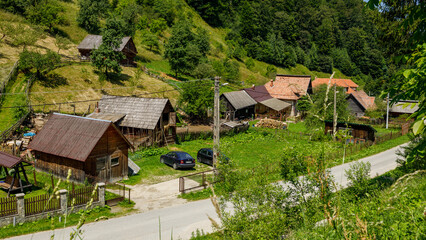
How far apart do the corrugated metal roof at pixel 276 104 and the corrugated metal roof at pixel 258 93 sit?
4.14 ft

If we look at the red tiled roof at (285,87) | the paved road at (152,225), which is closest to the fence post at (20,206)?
the paved road at (152,225)

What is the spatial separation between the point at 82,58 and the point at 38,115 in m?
25.1

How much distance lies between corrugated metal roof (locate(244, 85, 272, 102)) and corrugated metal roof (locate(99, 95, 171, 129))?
28221mm

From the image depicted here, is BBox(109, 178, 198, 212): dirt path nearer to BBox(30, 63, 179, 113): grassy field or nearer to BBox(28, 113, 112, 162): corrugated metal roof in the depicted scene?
BBox(28, 113, 112, 162): corrugated metal roof

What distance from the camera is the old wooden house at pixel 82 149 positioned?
23734 millimetres

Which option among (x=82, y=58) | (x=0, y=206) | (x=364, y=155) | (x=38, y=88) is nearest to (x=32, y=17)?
(x=82, y=58)

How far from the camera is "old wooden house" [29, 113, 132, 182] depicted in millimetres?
23734

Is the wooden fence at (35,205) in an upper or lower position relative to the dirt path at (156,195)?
upper

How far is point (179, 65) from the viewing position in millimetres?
63500

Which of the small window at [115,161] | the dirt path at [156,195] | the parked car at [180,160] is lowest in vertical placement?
the dirt path at [156,195]

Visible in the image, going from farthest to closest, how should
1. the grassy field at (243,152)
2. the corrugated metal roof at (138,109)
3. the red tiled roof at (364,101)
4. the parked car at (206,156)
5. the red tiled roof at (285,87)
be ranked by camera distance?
1. the red tiled roof at (364,101)
2. the red tiled roof at (285,87)
3. the corrugated metal roof at (138,109)
4. the parked car at (206,156)
5. the grassy field at (243,152)

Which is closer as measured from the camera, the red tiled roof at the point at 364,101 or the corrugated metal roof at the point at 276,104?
the corrugated metal roof at the point at 276,104

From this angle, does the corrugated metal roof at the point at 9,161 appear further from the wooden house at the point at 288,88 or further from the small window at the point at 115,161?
the wooden house at the point at 288,88

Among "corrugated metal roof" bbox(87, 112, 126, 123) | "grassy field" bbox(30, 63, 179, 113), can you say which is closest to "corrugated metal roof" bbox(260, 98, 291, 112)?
"grassy field" bbox(30, 63, 179, 113)
